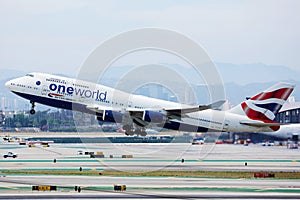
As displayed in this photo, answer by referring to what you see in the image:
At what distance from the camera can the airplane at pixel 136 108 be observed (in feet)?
240

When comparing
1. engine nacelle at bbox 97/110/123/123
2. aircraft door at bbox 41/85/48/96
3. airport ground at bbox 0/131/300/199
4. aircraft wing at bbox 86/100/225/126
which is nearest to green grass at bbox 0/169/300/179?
airport ground at bbox 0/131/300/199

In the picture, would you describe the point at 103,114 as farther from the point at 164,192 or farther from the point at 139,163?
the point at 164,192

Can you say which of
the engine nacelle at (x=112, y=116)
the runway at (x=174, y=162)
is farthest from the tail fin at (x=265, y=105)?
the engine nacelle at (x=112, y=116)

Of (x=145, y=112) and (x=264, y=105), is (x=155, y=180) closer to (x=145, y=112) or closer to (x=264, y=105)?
(x=145, y=112)

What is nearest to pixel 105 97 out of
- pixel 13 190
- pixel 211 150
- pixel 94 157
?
pixel 94 157

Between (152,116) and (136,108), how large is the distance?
2827mm

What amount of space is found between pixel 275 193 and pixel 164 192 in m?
7.02

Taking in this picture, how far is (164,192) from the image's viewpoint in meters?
40.0

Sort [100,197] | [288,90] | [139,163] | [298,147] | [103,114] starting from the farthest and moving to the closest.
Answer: [298,147]
[288,90]
[103,114]
[139,163]
[100,197]

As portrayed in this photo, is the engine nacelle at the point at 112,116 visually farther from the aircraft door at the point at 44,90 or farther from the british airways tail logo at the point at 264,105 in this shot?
the british airways tail logo at the point at 264,105

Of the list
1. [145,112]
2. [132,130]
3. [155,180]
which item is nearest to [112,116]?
[145,112]

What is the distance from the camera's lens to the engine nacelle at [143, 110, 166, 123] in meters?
73.1

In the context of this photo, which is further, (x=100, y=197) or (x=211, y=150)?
(x=211, y=150)

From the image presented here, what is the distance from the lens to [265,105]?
8188 cm
